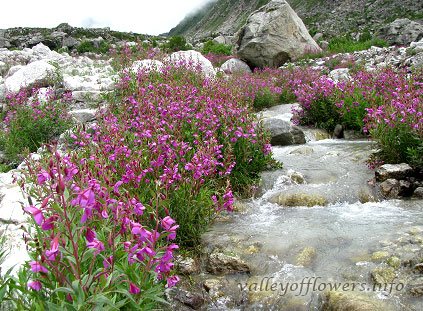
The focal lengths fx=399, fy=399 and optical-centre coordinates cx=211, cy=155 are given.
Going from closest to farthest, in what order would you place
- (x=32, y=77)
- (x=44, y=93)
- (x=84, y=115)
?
(x=84, y=115), (x=44, y=93), (x=32, y=77)

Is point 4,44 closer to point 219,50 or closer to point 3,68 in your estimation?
point 219,50

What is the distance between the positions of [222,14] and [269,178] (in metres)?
127

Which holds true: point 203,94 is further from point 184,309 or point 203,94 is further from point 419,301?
point 419,301

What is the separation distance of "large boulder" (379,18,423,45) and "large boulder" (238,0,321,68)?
664 cm

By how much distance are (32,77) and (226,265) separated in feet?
35.0

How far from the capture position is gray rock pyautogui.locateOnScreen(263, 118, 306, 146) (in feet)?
32.8

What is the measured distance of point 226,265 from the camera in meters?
4.54

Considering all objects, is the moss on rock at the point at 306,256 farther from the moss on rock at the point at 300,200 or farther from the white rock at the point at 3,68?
the white rock at the point at 3,68

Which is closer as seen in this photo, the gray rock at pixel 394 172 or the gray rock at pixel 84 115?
the gray rock at pixel 394 172

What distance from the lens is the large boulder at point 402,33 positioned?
1011 inches

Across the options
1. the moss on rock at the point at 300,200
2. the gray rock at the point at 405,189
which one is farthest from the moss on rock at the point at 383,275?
the gray rock at the point at 405,189

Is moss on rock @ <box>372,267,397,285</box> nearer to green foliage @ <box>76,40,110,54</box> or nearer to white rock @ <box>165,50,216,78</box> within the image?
white rock @ <box>165,50,216,78</box>

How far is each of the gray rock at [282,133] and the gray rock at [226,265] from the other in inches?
227

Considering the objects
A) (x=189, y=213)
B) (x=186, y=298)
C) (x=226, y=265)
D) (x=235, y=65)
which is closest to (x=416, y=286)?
(x=226, y=265)
